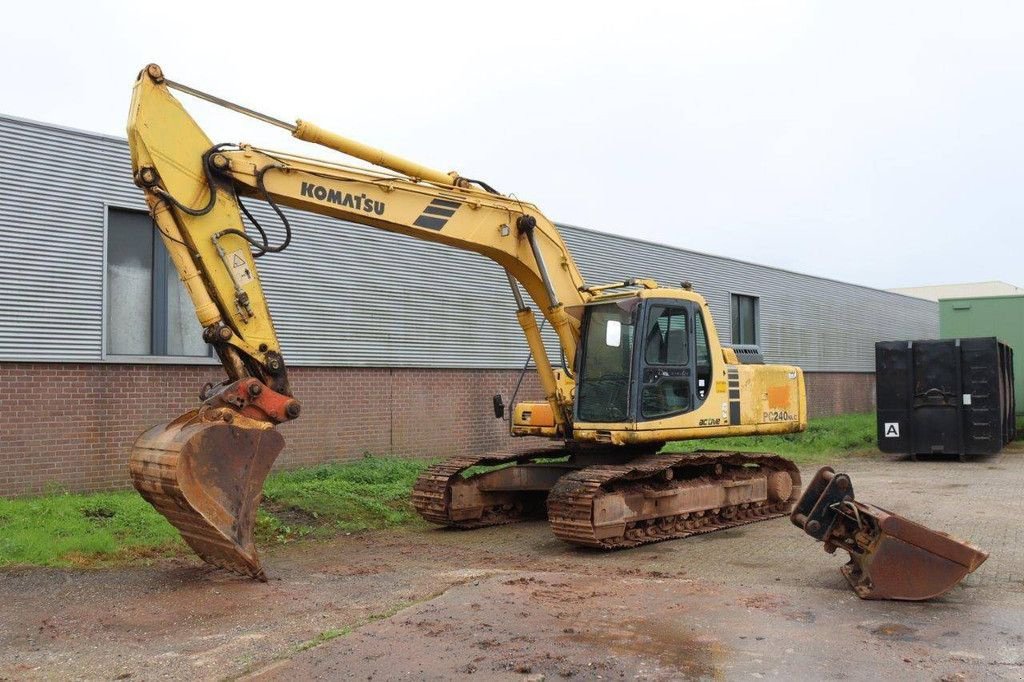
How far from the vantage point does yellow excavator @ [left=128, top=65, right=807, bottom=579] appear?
718cm

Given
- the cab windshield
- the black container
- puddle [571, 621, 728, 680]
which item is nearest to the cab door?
the cab windshield

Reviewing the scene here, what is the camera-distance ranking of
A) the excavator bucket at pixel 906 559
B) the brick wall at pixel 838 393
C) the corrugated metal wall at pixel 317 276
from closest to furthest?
the excavator bucket at pixel 906 559 < the corrugated metal wall at pixel 317 276 < the brick wall at pixel 838 393

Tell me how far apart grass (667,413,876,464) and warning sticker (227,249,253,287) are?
12.6 meters

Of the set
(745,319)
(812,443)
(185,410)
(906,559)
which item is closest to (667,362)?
(906,559)

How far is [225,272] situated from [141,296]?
6.55 meters

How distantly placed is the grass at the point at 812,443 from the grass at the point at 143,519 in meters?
8.32

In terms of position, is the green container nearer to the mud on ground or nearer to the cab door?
the mud on ground

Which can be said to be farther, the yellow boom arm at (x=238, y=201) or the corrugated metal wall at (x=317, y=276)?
the corrugated metal wall at (x=317, y=276)

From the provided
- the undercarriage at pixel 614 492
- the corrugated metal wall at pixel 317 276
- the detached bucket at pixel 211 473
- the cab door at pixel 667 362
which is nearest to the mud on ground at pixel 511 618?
the undercarriage at pixel 614 492

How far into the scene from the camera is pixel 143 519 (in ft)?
33.4

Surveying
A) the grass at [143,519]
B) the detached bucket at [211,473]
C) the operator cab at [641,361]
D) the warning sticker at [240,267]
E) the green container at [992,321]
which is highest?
the green container at [992,321]

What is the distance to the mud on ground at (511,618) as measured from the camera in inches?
219

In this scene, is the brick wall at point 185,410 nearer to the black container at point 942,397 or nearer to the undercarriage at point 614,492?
the undercarriage at point 614,492

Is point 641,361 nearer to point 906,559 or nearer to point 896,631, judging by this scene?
point 906,559
